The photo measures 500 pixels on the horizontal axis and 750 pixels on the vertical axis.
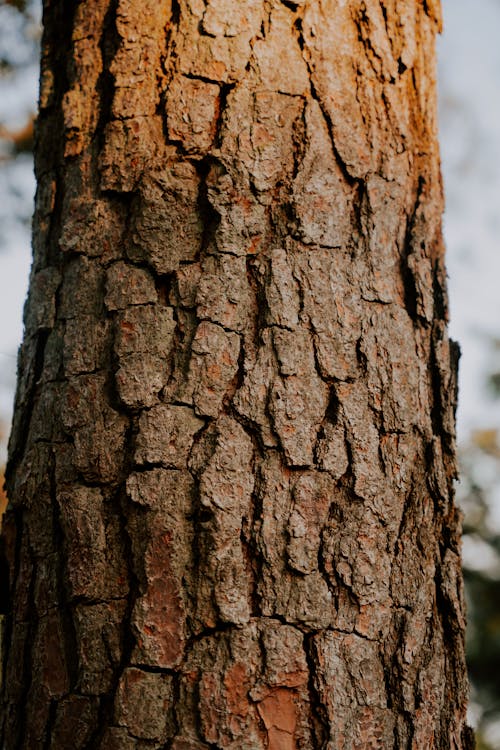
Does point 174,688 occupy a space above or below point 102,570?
below

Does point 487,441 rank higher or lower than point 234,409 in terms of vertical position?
higher

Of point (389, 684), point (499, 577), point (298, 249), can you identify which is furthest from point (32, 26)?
point (499, 577)

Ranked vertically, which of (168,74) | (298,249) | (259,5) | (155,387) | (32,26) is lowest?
(155,387)

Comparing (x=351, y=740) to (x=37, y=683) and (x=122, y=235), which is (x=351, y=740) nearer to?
(x=37, y=683)

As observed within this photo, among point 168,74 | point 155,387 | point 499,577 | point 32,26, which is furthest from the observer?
point 499,577

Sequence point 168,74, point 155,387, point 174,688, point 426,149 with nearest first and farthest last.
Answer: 1. point 174,688
2. point 155,387
3. point 168,74
4. point 426,149

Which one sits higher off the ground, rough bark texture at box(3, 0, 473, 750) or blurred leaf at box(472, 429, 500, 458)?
blurred leaf at box(472, 429, 500, 458)

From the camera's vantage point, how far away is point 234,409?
50.0 inches

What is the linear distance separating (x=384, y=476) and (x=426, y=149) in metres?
0.73

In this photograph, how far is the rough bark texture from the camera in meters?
1.20

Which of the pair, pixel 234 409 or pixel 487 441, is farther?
pixel 487 441

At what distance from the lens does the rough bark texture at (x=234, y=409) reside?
1.20 metres

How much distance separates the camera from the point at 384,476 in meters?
1.33

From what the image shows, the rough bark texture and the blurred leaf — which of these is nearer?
the rough bark texture
